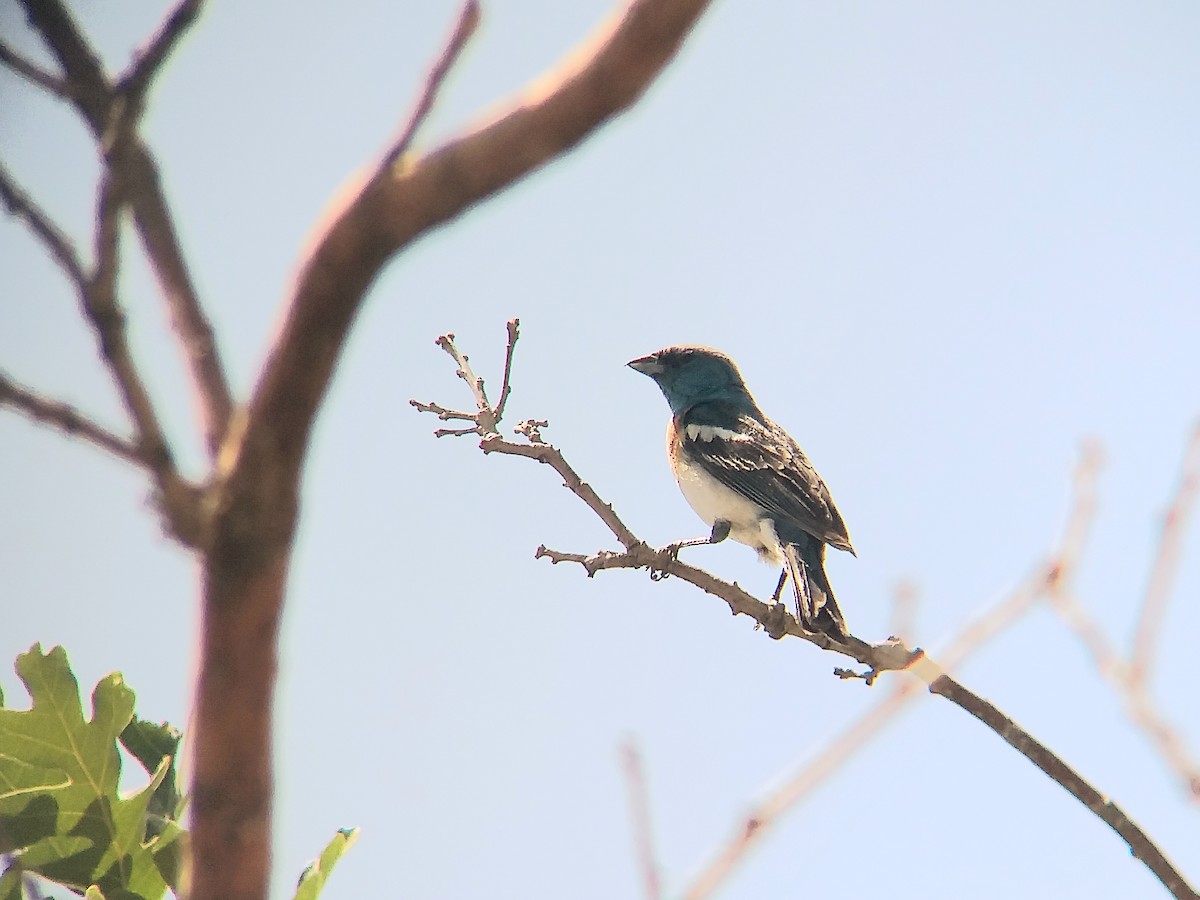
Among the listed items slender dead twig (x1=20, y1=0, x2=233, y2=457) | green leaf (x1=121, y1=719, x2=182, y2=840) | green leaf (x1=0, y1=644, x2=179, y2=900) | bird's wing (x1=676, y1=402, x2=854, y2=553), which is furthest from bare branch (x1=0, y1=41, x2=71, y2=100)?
bird's wing (x1=676, y1=402, x2=854, y2=553)

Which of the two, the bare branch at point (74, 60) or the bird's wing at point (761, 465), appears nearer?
the bare branch at point (74, 60)

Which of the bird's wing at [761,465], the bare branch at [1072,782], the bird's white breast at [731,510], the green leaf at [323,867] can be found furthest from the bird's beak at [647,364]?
the green leaf at [323,867]

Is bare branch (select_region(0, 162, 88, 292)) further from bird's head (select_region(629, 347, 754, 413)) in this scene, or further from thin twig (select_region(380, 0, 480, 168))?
bird's head (select_region(629, 347, 754, 413))

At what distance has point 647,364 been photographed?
8180 mm

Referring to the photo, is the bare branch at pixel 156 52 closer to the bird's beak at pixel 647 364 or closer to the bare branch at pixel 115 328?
the bare branch at pixel 115 328

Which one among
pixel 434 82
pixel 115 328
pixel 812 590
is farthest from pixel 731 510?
pixel 115 328

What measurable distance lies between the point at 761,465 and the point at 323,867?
4415 mm

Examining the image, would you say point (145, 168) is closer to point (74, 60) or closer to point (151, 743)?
point (74, 60)

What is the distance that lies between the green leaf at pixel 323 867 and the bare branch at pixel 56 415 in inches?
69.8

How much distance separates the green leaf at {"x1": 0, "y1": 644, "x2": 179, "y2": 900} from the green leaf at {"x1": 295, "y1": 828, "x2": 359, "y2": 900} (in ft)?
1.20

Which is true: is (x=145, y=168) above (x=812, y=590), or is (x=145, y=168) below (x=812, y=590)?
below

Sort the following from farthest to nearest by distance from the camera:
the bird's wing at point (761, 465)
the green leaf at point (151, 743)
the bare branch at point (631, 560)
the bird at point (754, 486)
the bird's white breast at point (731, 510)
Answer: the bird's white breast at point (731, 510), the bird's wing at point (761, 465), the bird at point (754, 486), the bare branch at point (631, 560), the green leaf at point (151, 743)

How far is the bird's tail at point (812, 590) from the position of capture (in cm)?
515

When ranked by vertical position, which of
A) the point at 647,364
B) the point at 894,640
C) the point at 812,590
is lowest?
the point at 894,640
